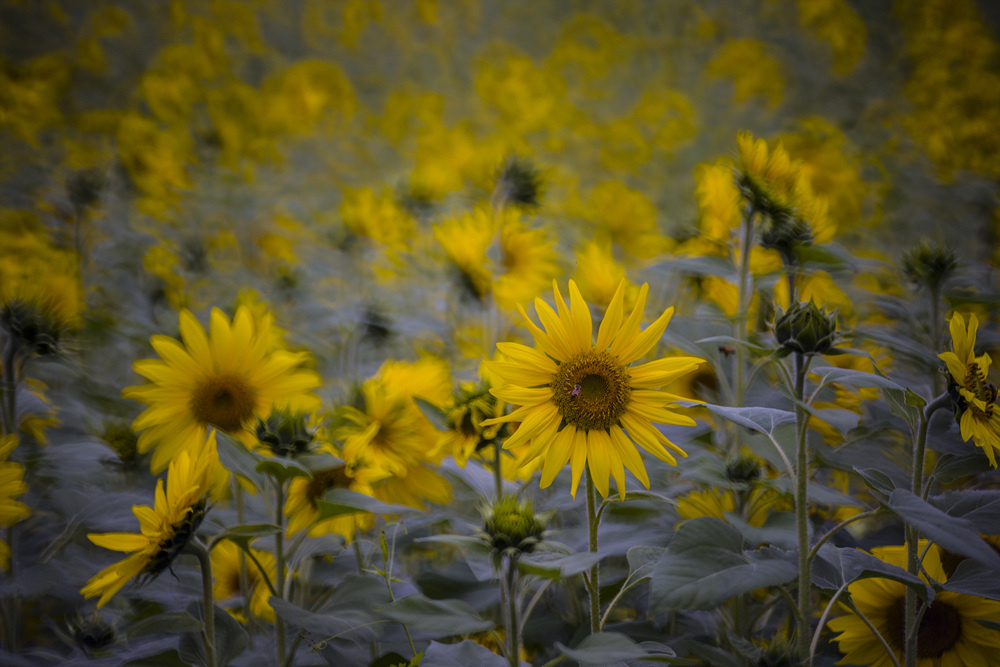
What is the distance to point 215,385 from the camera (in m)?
0.83

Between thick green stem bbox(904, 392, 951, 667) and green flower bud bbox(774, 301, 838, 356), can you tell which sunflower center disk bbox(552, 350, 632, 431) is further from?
thick green stem bbox(904, 392, 951, 667)

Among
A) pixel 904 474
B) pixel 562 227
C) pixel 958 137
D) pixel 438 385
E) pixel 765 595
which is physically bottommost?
pixel 765 595

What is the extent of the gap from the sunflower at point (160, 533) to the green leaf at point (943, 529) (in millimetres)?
645

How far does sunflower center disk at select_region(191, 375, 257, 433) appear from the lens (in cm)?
82

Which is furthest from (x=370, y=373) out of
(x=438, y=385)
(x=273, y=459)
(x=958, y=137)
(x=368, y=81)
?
(x=368, y=81)

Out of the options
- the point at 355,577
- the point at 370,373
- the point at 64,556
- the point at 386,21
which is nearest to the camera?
the point at 355,577

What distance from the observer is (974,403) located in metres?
0.58

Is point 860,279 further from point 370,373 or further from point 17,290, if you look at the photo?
point 17,290

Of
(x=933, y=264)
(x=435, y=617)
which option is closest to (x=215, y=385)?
(x=435, y=617)

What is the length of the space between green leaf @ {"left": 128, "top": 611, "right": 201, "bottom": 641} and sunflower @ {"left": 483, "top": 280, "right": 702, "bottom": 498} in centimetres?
35

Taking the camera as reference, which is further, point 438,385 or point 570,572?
point 438,385

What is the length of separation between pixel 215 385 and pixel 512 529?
18.7 inches

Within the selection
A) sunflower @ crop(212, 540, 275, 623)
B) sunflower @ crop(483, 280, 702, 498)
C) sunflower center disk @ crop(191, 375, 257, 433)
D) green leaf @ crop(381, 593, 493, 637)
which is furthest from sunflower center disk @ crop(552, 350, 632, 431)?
sunflower @ crop(212, 540, 275, 623)

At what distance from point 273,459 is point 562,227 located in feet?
6.90
